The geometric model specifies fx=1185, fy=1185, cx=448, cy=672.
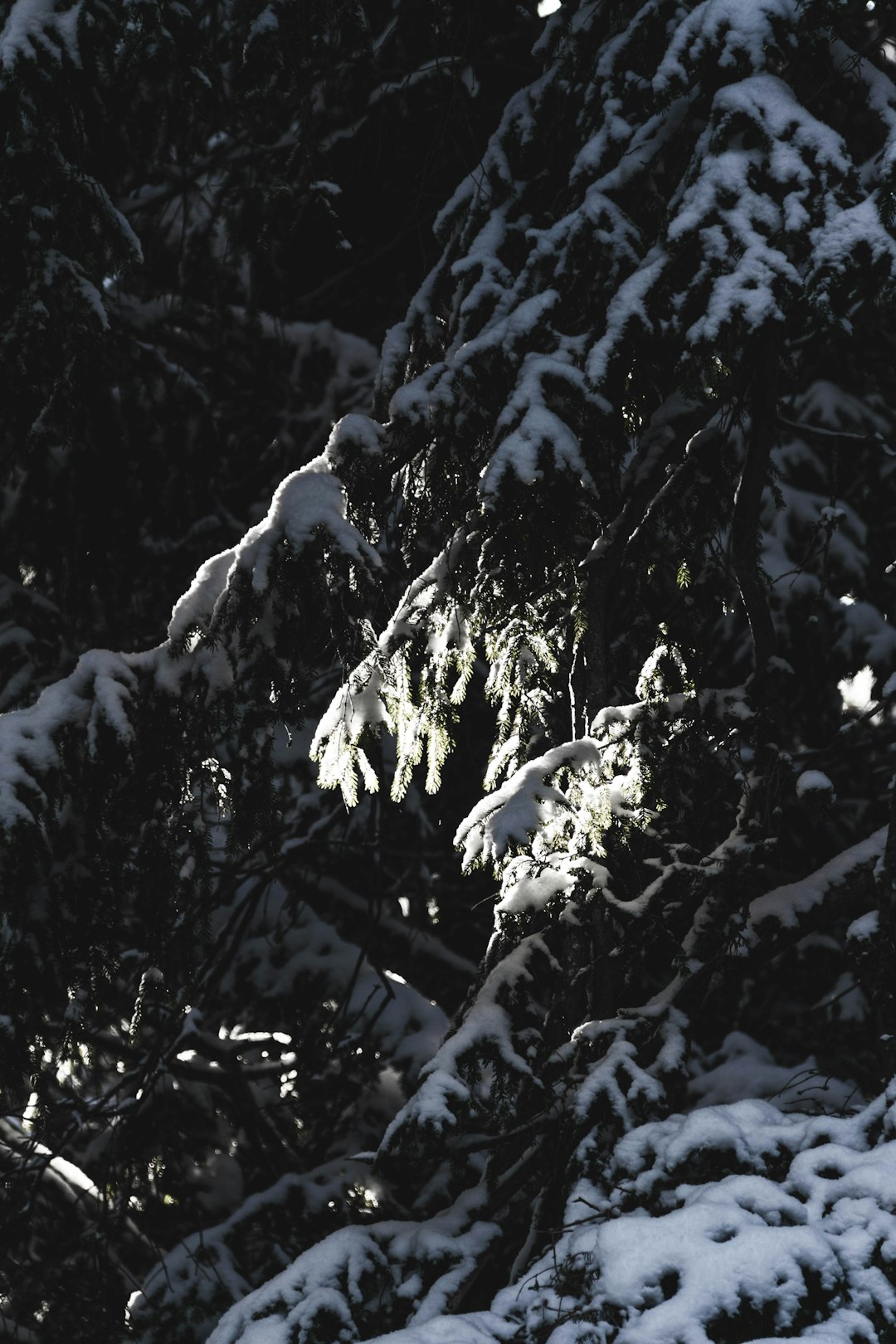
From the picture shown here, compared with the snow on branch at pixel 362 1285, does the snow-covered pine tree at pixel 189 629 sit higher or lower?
higher

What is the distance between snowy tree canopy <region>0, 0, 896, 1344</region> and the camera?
261cm

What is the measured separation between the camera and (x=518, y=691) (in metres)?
3.49

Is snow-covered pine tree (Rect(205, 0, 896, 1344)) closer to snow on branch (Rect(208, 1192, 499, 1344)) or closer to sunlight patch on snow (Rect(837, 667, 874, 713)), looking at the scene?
snow on branch (Rect(208, 1192, 499, 1344))

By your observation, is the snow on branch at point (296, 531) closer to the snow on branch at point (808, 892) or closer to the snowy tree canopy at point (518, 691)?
the snowy tree canopy at point (518, 691)

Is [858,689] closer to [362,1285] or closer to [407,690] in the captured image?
[407,690]

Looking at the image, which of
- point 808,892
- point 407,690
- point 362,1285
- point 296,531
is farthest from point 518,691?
point 362,1285

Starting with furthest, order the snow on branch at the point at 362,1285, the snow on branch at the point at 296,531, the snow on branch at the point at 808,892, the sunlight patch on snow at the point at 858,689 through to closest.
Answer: the sunlight patch on snow at the point at 858,689 < the snow on branch at the point at 808,892 < the snow on branch at the point at 296,531 < the snow on branch at the point at 362,1285

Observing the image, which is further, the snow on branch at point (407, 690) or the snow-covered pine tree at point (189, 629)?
the snow-covered pine tree at point (189, 629)

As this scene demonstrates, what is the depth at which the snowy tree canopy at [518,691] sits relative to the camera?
261cm

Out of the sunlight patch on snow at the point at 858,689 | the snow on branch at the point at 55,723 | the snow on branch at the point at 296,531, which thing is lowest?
the snow on branch at the point at 55,723

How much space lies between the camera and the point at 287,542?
10.3 ft

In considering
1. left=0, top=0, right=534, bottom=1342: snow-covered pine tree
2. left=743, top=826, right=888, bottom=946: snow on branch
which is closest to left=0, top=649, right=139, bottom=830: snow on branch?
left=0, top=0, right=534, bottom=1342: snow-covered pine tree

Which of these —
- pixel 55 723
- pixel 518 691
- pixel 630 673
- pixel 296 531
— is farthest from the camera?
pixel 630 673

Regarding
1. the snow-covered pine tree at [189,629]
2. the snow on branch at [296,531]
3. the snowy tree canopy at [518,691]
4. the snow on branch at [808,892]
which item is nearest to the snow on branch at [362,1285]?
the snowy tree canopy at [518,691]
